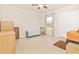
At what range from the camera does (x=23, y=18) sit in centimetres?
655

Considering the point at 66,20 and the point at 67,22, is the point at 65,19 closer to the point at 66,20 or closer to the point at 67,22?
the point at 66,20

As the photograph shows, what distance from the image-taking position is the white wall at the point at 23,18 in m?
5.50

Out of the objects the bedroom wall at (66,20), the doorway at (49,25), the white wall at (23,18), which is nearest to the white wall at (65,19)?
the bedroom wall at (66,20)

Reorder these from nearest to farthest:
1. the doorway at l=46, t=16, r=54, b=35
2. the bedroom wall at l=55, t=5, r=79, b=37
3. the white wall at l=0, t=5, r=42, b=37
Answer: the white wall at l=0, t=5, r=42, b=37 → the bedroom wall at l=55, t=5, r=79, b=37 → the doorway at l=46, t=16, r=54, b=35

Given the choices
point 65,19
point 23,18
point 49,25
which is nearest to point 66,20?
point 65,19

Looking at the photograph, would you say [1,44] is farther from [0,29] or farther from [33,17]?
[33,17]

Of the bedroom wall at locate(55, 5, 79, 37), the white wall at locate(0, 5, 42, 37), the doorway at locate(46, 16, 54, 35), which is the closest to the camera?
the white wall at locate(0, 5, 42, 37)

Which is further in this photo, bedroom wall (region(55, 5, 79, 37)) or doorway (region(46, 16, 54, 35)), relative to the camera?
doorway (region(46, 16, 54, 35))

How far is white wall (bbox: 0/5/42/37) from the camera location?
5.50 meters

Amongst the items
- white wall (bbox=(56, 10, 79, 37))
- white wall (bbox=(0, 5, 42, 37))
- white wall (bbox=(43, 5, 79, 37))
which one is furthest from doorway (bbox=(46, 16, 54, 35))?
white wall (bbox=(0, 5, 42, 37))

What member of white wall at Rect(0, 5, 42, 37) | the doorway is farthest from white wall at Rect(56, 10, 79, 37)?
white wall at Rect(0, 5, 42, 37)

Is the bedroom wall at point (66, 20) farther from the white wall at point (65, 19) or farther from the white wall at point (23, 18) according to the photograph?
the white wall at point (23, 18)

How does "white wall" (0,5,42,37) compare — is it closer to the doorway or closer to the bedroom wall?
the doorway
